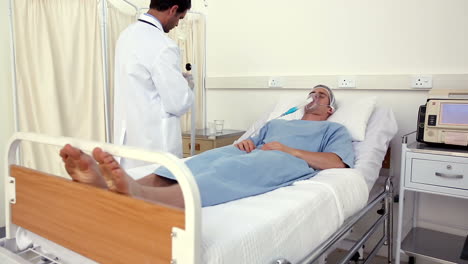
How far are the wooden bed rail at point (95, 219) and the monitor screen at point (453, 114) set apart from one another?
1618 mm

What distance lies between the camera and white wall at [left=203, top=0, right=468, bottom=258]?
2.16 m

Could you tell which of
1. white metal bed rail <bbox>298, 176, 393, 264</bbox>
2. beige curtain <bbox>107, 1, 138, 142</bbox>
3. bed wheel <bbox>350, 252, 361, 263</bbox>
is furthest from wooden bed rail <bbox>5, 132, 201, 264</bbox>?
beige curtain <bbox>107, 1, 138, 142</bbox>

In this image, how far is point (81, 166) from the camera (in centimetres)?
94

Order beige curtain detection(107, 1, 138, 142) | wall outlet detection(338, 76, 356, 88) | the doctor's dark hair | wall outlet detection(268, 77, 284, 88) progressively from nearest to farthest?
the doctor's dark hair
wall outlet detection(338, 76, 356, 88)
wall outlet detection(268, 77, 284, 88)
beige curtain detection(107, 1, 138, 142)

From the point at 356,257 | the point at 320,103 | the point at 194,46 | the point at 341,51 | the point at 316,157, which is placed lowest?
the point at 356,257

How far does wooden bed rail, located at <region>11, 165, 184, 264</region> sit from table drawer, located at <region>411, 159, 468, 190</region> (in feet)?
4.84

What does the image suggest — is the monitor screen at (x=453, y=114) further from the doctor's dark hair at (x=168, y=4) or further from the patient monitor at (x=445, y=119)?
the doctor's dark hair at (x=168, y=4)

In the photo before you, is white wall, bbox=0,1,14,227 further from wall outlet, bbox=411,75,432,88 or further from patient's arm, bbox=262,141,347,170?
wall outlet, bbox=411,75,432,88

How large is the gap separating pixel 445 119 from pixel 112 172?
170cm

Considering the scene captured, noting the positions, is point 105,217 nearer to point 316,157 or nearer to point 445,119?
point 316,157

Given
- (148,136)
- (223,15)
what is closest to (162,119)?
(148,136)

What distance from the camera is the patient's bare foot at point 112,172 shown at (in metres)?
0.87

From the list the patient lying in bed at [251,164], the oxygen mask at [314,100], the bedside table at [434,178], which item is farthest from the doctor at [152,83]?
the bedside table at [434,178]

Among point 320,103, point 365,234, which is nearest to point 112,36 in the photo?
point 320,103
